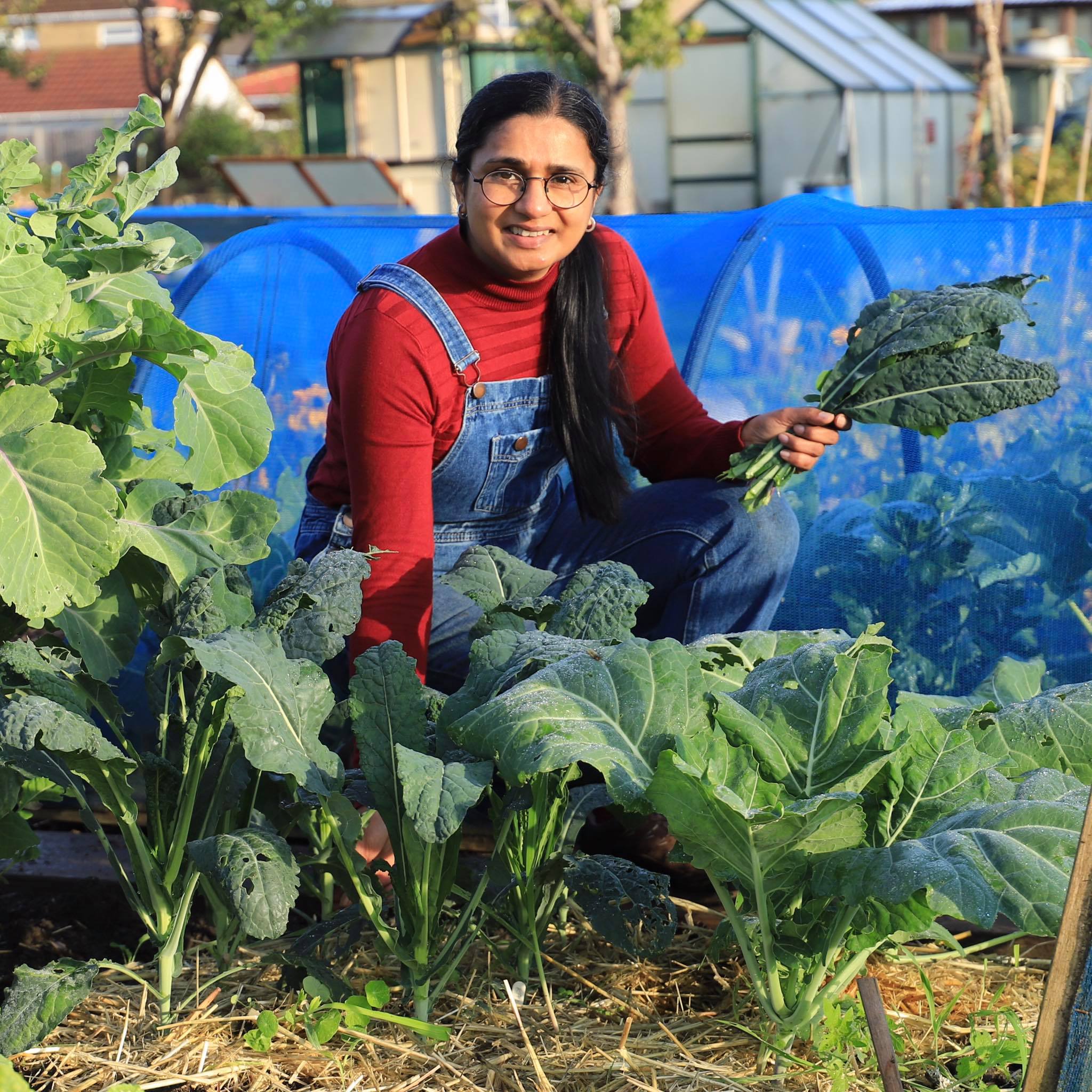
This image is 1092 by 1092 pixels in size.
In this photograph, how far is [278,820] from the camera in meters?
1.87

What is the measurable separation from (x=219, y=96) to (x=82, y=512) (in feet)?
120

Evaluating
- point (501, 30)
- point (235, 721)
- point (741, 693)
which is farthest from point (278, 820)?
point (501, 30)

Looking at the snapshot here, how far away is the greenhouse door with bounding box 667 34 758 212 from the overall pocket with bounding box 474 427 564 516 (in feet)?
44.0

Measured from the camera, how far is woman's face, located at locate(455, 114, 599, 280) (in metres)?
1.99

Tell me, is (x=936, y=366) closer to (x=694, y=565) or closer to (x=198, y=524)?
(x=694, y=565)

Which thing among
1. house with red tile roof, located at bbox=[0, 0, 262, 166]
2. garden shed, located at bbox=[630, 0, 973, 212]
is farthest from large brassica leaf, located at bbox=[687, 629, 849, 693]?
house with red tile roof, located at bbox=[0, 0, 262, 166]

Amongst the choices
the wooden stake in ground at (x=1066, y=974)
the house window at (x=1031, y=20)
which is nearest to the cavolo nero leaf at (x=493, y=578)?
the wooden stake in ground at (x=1066, y=974)

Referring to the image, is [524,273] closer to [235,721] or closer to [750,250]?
[750,250]

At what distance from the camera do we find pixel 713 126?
1554 centimetres

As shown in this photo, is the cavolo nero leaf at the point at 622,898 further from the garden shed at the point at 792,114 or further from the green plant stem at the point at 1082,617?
the garden shed at the point at 792,114

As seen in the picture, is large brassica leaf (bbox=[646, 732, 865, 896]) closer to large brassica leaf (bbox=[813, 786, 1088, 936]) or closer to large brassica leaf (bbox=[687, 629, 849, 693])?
large brassica leaf (bbox=[813, 786, 1088, 936])

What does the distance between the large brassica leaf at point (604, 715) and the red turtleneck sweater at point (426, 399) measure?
49cm

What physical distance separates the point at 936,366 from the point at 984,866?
92cm

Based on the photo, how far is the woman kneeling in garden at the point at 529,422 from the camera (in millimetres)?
2008
